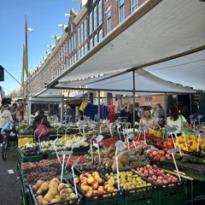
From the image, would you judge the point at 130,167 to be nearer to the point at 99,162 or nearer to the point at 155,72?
the point at 99,162

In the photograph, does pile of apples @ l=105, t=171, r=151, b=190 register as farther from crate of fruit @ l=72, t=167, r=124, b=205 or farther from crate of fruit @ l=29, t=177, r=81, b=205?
crate of fruit @ l=29, t=177, r=81, b=205

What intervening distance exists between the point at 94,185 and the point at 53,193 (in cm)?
58

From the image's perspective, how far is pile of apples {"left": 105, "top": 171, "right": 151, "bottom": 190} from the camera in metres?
4.19

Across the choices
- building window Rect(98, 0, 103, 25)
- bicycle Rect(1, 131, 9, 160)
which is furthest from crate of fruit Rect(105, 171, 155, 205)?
building window Rect(98, 0, 103, 25)

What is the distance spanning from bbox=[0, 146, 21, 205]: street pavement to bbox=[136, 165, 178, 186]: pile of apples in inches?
103

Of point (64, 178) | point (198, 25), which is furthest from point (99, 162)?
point (198, 25)

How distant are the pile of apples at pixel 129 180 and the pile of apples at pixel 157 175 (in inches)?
5.0

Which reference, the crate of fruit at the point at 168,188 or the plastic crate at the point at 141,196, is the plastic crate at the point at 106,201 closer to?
the plastic crate at the point at 141,196

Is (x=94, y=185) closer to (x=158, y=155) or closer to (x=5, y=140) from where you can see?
(x=158, y=155)

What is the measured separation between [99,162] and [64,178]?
119 centimetres

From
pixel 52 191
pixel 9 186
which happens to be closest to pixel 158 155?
pixel 52 191

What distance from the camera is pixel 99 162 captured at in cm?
562

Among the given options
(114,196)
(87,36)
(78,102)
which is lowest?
(114,196)

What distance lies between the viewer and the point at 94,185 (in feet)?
13.8
